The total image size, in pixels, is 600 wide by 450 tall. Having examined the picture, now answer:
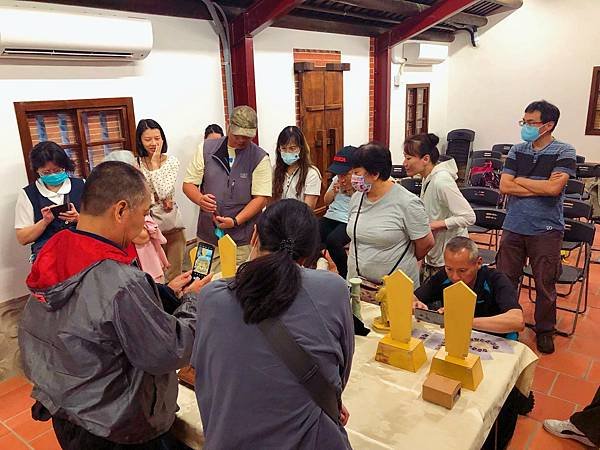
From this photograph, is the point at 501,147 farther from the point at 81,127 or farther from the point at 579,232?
the point at 81,127

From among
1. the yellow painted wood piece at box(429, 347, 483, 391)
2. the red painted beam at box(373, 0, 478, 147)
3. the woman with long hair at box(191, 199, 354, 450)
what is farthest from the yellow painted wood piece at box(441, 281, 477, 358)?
the red painted beam at box(373, 0, 478, 147)

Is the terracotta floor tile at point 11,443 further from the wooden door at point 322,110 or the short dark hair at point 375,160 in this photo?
the wooden door at point 322,110

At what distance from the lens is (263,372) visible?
1.02 metres

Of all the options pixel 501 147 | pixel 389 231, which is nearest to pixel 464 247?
pixel 389 231

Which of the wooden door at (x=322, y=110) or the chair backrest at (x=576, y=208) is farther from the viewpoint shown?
the wooden door at (x=322, y=110)

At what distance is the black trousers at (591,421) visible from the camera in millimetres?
2125

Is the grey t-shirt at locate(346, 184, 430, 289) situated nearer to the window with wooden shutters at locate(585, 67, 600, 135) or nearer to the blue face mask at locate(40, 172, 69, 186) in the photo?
the blue face mask at locate(40, 172, 69, 186)

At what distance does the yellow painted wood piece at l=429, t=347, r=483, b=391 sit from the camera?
1.47 meters

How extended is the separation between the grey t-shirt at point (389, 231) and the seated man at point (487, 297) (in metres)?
0.16

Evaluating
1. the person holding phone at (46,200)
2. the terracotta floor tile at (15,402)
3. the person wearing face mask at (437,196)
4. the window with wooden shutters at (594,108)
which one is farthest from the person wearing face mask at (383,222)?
the window with wooden shutters at (594,108)

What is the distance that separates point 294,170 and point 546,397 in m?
2.16

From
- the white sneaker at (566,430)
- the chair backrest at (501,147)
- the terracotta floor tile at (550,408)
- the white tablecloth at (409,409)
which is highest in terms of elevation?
the chair backrest at (501,147)

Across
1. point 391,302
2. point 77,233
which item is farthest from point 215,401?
point 391,302

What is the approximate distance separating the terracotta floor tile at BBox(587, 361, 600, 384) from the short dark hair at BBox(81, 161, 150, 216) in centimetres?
287
